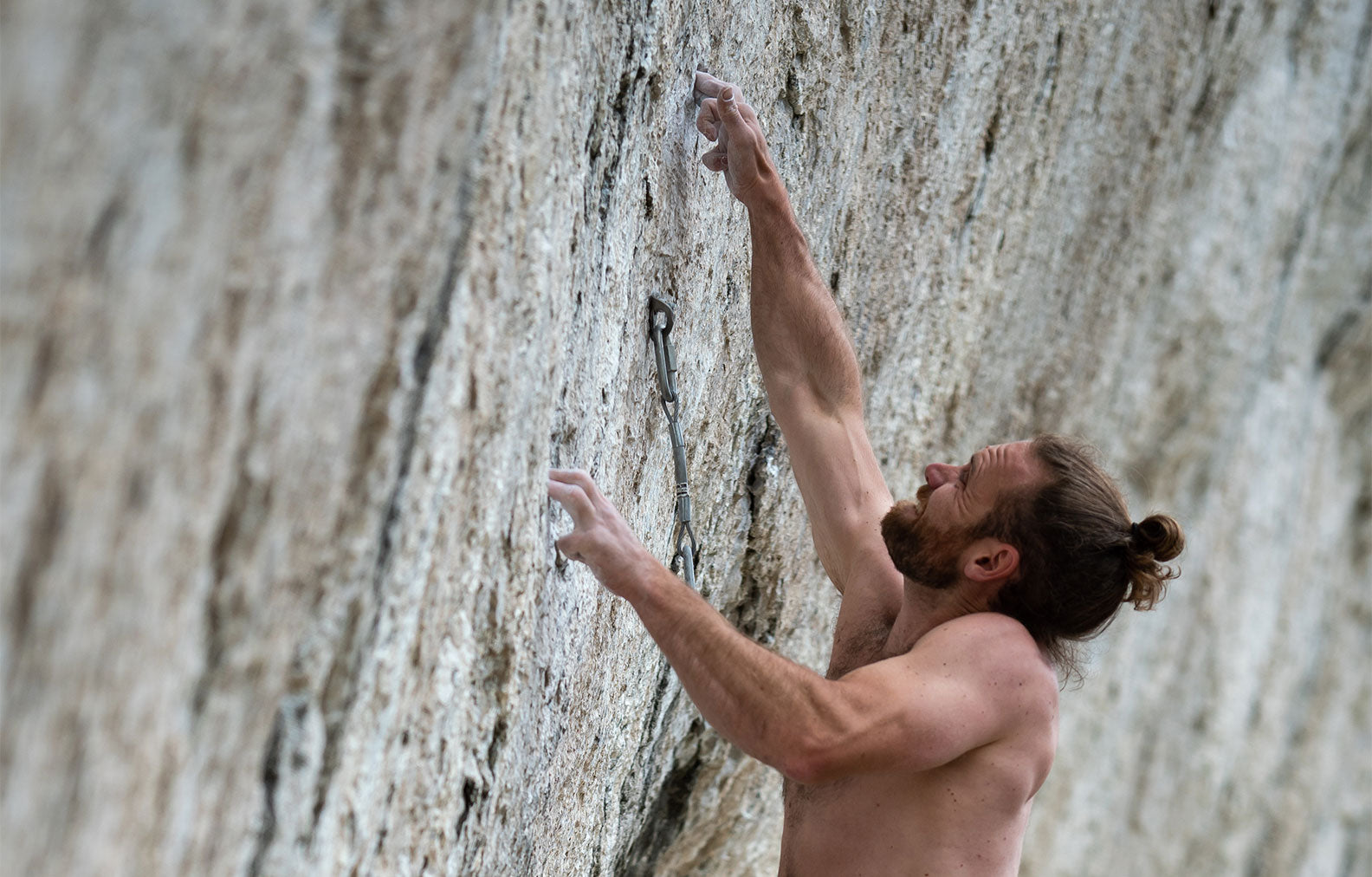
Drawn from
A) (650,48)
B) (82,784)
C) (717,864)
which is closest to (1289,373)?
(717,864)

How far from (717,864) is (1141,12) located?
2.12 metres

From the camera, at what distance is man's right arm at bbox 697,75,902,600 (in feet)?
6.07

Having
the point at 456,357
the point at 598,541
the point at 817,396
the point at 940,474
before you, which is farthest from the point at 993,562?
the point at 456,357

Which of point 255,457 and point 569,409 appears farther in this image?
point 569,409

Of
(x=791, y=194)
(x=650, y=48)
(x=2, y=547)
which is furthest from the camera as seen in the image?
(x=791, y=194)

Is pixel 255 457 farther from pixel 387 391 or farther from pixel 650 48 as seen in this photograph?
pixel 650 48

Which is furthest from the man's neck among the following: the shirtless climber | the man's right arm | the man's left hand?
the man's left hand

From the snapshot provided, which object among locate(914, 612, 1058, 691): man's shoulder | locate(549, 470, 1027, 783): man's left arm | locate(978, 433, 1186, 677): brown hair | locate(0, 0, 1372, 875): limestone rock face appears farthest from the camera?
locate(978, 433, 1186, 677): brown hair

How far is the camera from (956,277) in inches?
102

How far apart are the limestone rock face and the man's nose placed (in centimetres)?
35

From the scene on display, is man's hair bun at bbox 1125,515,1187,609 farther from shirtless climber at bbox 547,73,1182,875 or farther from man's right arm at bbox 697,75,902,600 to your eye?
man's right arm at bbox 697,75,902,600

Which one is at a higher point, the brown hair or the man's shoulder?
the brown hair

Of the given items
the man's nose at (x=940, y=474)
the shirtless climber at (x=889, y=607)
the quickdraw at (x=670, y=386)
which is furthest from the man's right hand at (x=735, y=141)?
the man's nose at (x=940, y=474)

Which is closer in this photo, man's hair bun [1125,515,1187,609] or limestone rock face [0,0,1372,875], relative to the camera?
limestone rock face [0,0,1372,875]
